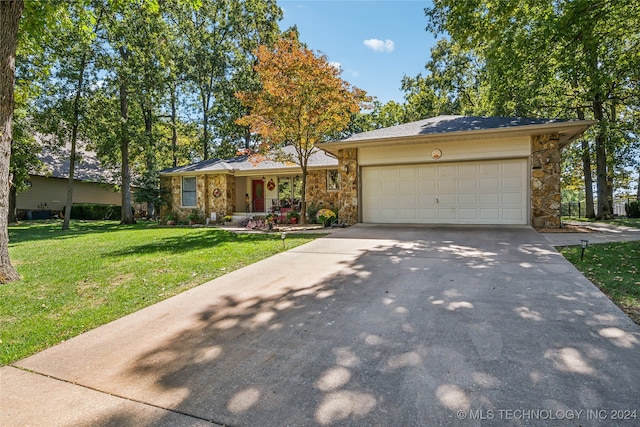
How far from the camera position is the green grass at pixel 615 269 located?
3.44 meters

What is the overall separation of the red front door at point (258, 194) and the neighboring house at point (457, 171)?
614 centimetres

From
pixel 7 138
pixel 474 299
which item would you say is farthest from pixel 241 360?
pixel 7 138

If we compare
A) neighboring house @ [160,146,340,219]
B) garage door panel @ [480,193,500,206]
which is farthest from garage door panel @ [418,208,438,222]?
neighboring house @ [160,146,340,219]

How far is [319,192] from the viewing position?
44.7ft

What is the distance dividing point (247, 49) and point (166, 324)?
82.9ft

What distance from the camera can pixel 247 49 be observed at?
24.3m

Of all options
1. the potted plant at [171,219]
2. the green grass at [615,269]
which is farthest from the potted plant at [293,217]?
the green grass at [615,269]

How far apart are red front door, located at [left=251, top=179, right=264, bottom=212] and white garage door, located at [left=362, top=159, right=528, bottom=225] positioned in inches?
275

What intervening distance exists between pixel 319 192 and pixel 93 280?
9.48m

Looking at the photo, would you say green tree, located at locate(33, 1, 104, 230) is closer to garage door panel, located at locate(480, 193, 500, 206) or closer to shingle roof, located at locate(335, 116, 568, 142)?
shingle roof, located at locate(335, 116, 568, 142)

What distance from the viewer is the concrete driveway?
1.91 metres

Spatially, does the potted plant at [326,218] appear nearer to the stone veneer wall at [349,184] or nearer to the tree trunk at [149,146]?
the stone veneer wall at [349,184]

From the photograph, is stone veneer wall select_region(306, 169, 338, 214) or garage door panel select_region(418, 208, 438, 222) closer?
garage door panel select_region(418, 208, 438, 222)

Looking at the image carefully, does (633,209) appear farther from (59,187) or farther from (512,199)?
(59,187)
